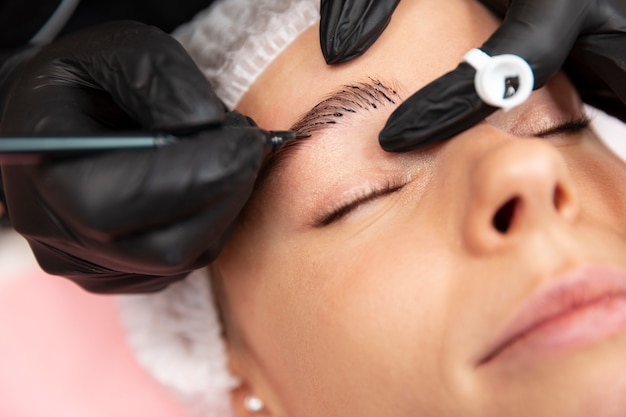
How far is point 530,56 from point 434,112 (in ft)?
0.61

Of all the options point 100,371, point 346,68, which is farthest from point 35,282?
point 346,68

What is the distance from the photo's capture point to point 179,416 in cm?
145

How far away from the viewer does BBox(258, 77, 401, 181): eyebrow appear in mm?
927

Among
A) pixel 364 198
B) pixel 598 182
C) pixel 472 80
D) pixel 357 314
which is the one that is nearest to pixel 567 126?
pixel 598 182

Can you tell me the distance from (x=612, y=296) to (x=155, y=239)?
61 centimetres

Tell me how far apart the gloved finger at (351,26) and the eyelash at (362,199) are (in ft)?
0.72

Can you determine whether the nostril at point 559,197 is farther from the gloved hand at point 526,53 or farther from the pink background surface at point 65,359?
the pink background surface at point 65,359

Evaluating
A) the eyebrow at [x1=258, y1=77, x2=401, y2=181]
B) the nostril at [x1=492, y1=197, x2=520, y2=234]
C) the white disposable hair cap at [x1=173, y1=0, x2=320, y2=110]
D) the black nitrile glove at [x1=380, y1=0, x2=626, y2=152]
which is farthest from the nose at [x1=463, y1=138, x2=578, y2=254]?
the white disposable hair cap at [x1=173, y1=0, x2=320, y2=110]

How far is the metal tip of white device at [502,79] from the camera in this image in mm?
866

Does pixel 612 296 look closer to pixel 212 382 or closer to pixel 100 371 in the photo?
pixel 212 382

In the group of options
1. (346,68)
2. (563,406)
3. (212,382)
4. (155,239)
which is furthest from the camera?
(212,382)

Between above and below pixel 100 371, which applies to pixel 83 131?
above

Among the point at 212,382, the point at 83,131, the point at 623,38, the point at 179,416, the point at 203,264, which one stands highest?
the point at 623,38

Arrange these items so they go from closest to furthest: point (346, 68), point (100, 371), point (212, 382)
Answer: point (346, 68) → point (212, 382) → point (100, 371)
